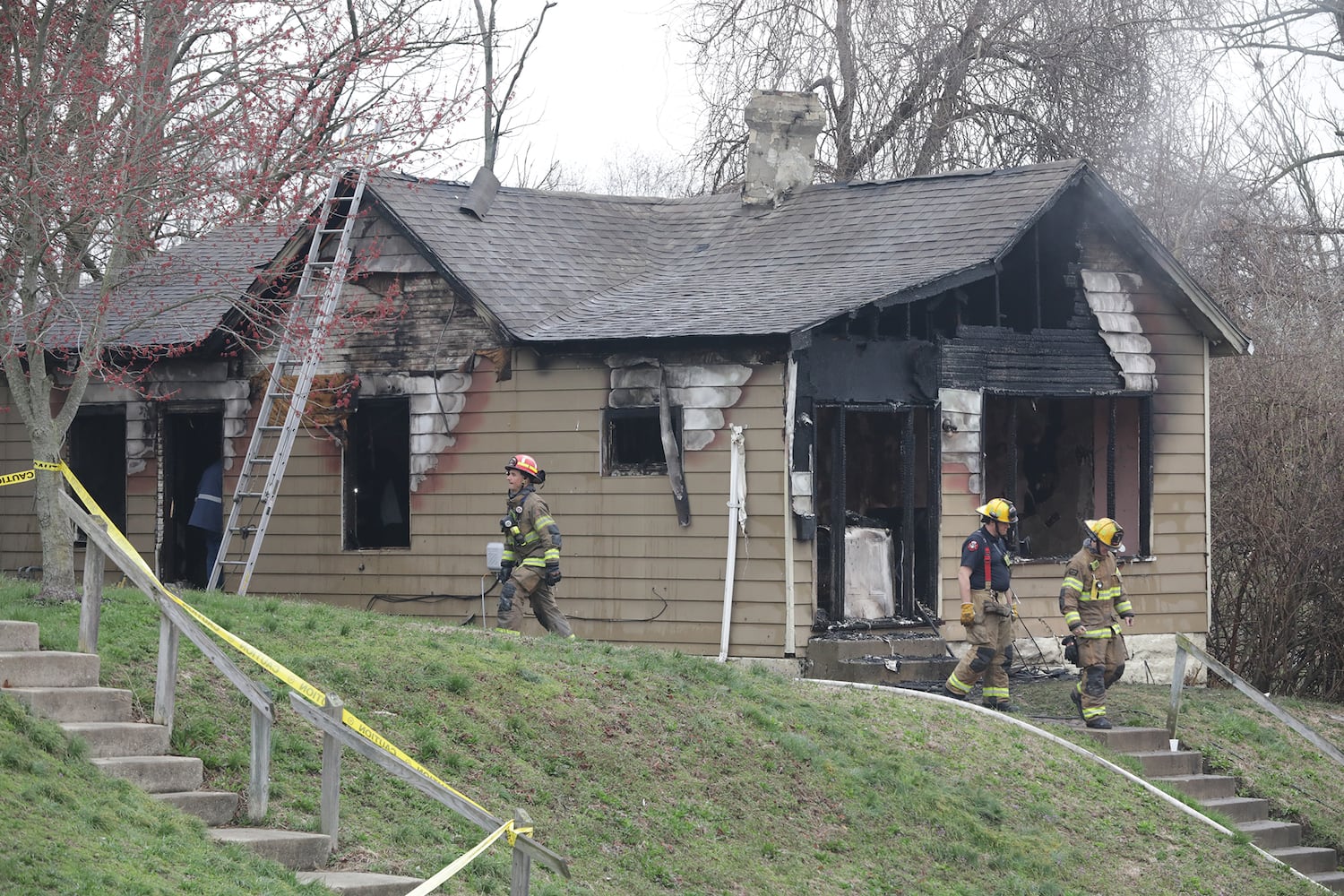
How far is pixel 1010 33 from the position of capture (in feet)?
86.2

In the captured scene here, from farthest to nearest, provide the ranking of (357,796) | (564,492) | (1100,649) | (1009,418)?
(1009,418) < (564,492) < (1100,649) < (357,796)

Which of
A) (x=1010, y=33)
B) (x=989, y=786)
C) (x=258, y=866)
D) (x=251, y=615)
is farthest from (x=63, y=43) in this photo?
(x=1010, y=33)

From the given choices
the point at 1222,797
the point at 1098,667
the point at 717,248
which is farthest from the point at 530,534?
the point at 1222,797

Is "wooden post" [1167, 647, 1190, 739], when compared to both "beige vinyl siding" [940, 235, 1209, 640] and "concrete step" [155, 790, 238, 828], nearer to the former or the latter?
"beige vinyl siding" [940, 235, 1209, 640]

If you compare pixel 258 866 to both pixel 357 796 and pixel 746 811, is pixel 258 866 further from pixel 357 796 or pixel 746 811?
pixel 746 811

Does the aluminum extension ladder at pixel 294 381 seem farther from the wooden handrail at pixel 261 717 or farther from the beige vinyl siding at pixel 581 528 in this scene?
the wooden handrail at pixel 261 717

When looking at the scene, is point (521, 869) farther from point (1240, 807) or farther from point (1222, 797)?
point (1222, 797)

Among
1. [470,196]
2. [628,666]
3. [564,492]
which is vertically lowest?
[628,666]

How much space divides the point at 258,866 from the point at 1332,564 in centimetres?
1473

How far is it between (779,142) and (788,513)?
6.29m

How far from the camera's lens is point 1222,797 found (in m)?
14.6

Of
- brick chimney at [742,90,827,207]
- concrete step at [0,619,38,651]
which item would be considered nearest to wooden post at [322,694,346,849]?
concrete step at [0,619,38,651]

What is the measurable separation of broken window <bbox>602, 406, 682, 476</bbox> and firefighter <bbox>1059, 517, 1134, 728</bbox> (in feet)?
13.3

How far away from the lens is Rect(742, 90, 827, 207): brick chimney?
1986cm
